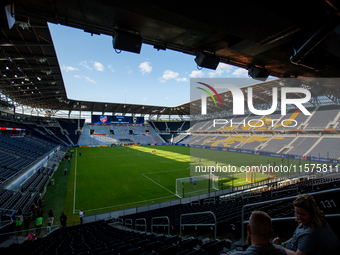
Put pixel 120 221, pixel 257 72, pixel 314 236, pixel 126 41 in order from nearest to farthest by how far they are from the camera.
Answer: pixel 314 236 < pixel 126 41 < pixel 257 72 < pixel 120 221

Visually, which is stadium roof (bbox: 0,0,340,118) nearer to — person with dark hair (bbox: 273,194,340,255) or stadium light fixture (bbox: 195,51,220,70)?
stadium light fixture (bbox: 195,51,220,70)

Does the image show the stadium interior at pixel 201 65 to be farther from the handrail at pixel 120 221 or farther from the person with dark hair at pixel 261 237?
the person with dark hair at pixel 261 237

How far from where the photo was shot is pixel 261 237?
1596 millimetres

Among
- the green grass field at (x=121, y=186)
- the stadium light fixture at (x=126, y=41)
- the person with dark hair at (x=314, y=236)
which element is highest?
the stadium light fixture at (x=126, y=41)

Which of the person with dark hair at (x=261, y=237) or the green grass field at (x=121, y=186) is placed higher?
the person with dark hair at (x=261, y=237)

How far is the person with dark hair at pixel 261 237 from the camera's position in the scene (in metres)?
1.51

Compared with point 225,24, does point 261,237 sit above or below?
below

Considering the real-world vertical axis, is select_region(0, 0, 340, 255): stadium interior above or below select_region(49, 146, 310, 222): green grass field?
above

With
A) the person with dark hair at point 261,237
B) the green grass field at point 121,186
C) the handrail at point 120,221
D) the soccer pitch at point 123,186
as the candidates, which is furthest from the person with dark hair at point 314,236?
the soccer pitch at point 123,186

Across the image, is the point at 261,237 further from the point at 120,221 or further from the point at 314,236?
the point at 120,221

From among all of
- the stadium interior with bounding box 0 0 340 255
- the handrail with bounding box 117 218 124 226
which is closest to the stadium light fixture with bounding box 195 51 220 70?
the stadium interior with bounding box 0 0 340 255

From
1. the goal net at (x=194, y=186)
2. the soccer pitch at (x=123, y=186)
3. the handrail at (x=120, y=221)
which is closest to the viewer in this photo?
the handrail at (x=120, y=221)

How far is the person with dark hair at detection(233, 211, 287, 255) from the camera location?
4.95 ft

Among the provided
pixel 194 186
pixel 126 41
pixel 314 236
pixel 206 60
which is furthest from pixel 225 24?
pixel 194 186
